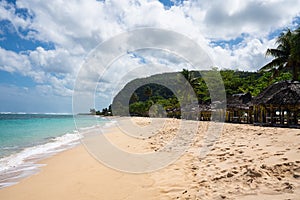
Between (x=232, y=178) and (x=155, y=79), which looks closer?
(x=232, y=178)

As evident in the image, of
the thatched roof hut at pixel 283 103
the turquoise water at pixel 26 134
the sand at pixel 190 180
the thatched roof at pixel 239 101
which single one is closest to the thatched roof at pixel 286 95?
the thatched roof hut at pixel 283 103

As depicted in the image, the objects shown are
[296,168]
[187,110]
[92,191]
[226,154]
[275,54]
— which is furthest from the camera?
[187,110]

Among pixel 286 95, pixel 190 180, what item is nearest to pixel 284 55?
pixel 286 95

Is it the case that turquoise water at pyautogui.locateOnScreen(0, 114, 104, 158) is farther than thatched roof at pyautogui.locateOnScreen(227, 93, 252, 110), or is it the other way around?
thatched roof at pyautogui.locateOnScreen(227, 93, 252, 110)

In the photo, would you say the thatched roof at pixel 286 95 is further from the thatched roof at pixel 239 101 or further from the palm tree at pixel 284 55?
the palm tree at pixel 284 55

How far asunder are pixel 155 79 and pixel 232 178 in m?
73.9

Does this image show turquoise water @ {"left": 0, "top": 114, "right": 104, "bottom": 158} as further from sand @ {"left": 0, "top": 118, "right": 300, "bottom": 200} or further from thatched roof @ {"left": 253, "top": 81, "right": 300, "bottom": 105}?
thatched roof @ {"left": 253, "top": 81, "right": 300, "bottom": 105}

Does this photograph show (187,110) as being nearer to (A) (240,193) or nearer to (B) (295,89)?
(B) (295,89)

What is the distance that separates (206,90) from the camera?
42500mm

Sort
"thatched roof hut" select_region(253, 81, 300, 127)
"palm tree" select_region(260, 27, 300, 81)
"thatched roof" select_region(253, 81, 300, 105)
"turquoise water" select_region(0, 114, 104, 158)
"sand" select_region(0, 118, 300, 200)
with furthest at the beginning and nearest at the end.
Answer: "palm tree" select_region(260, 27, 300, 81)
"thatched roof hut" select_region(253, 81, 300, 127)
"thatched roof" select_region(253, 81, 300, 105)
"turquoise water" select_region(0, 114, 104, 158)
"sand" select_region(0, 118, 300, 200)

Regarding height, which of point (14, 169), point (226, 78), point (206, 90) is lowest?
point (14, 169)

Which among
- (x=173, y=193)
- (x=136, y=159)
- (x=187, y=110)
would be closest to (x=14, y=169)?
(x=136, y=159)

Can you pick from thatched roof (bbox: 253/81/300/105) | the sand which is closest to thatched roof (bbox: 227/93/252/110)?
thatched roof (bbox: 253/81/300/105)

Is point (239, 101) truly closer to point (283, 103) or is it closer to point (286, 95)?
point (286, 95)
